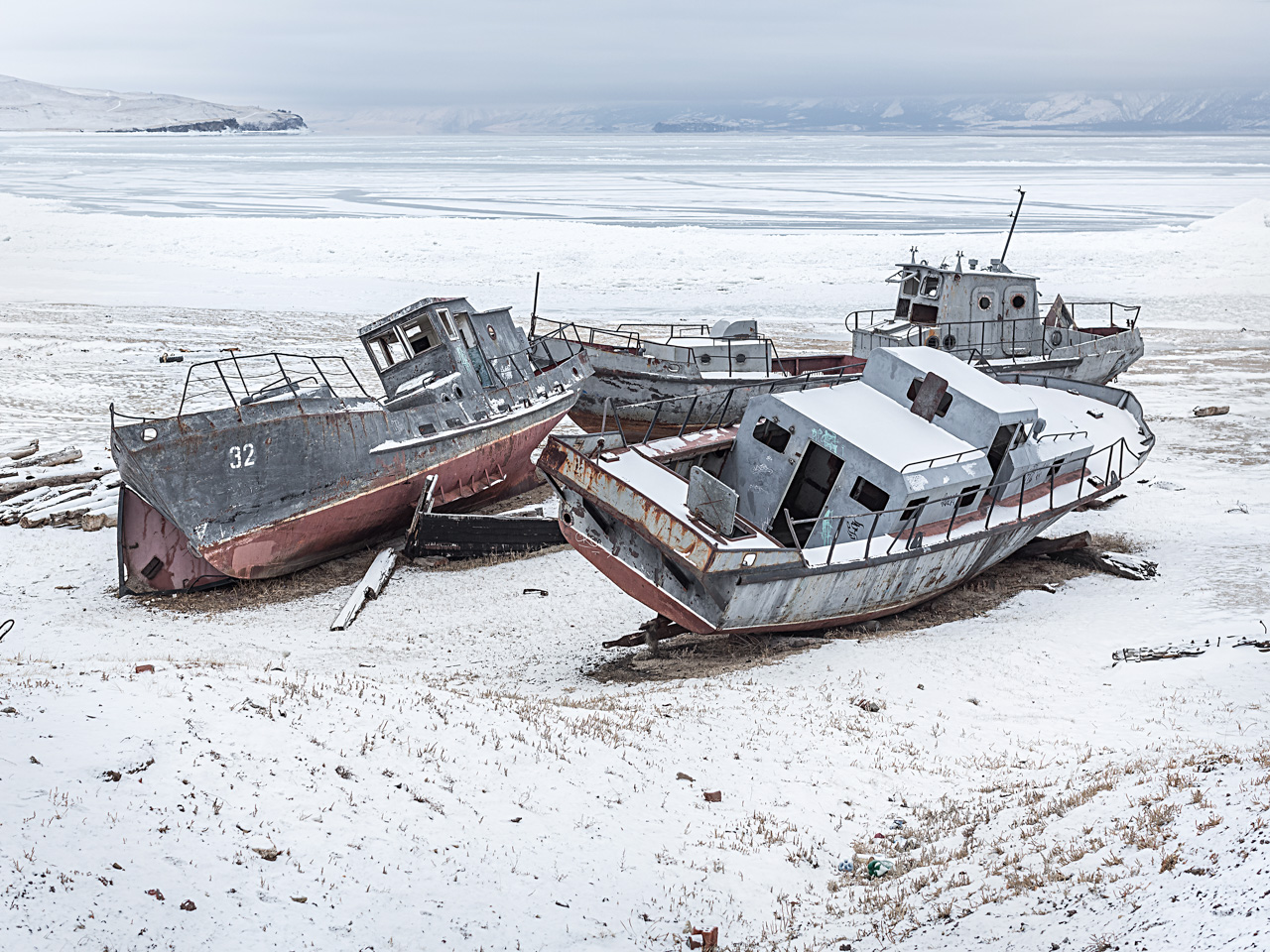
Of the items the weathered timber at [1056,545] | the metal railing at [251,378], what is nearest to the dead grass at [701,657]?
the weathered timber at [1056,545]

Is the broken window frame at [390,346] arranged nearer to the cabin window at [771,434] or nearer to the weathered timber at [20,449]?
the weathered timber at [20,449]

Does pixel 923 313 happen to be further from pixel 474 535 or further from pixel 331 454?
pixel 331 454

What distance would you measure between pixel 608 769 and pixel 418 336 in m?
11.6

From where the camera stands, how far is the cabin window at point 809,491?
13773mm

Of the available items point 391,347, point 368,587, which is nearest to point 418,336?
point 391,347

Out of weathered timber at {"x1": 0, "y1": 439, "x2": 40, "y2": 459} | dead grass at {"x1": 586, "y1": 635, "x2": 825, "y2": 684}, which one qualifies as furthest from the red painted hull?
weathered timber at {"x1": 0, "y1": 439, "x2": 40, "y2": 459}

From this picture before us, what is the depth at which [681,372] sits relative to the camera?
22.0 meters

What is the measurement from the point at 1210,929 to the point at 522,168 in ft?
348

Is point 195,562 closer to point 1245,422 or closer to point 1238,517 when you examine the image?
point 1238,517

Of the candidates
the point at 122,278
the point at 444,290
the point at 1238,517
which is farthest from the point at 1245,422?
the point at 122,278

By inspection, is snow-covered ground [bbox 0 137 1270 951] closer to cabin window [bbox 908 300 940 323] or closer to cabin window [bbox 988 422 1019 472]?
cabin window [bbox 988 422 1019 472]

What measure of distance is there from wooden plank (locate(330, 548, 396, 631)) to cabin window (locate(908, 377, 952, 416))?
785 centimetres

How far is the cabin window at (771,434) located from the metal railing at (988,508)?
0.88m

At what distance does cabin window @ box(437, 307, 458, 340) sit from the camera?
59.7 ft
